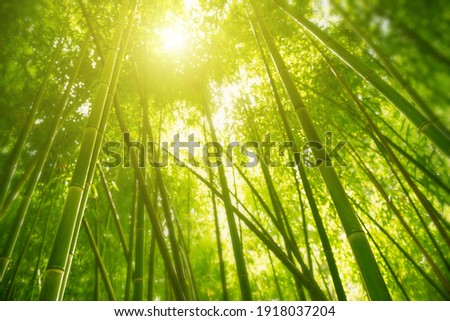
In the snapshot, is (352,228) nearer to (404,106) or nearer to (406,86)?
(404,106)

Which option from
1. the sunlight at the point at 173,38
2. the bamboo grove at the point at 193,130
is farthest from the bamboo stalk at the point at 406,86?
the sunlight at the point at 173,38

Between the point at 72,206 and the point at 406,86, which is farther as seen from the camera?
the point at 406,86

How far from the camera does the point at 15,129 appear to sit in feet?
10.1

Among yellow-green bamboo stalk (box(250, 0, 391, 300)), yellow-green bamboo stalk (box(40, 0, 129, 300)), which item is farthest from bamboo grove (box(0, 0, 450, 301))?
yellow-green bamboo stalk (box(250, 0, 391, 300))

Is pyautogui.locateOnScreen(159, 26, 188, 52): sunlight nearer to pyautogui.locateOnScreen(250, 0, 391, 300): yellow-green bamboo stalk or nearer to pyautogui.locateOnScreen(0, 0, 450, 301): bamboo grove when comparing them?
pyautogui.locateOnScreen(0, 0, 450, 301): bamboo grove

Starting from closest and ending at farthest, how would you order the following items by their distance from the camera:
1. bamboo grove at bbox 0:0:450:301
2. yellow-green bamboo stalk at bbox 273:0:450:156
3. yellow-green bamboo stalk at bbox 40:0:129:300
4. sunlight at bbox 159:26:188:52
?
yellow-green bamboo stalk at bbox 40:0:129:300 < yellow-green bamboo stalk at bbox 273:0:450:156 < bamboo grove at bbox 0:0:450:301 < sunlight at bbox 159:26:188:52

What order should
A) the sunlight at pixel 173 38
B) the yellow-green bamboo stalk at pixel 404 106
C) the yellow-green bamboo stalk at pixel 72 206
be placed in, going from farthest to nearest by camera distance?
the sunlight at pixel 173 38 < the yellow-green bamboo stalk at pixel 404 106 < the yellow-green bamboo stalk at pixel 72 206

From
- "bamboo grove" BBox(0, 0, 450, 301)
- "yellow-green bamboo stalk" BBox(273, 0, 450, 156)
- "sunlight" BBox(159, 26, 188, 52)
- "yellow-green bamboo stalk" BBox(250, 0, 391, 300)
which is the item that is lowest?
"yellow-green bamboo stalk" BBox(250, 0, 391, 300)

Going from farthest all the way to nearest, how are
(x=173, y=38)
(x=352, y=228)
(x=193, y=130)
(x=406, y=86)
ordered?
(x=193, y=130)
(x=173, y=38)
(x=406, y=86)
(x=352, y=228)

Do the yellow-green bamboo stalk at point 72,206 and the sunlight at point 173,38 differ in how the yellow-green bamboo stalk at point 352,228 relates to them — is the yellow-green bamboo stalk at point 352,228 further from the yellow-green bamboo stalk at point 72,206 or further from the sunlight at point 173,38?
the sunlight at point 173,38

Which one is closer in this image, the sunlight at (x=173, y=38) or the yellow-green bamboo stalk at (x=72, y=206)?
the yellow-green bamboo stalk at (x=72, y=206)

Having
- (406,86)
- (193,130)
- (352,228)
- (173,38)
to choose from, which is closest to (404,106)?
(406,86)

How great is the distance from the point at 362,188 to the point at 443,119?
247 cm

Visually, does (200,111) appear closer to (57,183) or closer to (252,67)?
(252,67)
